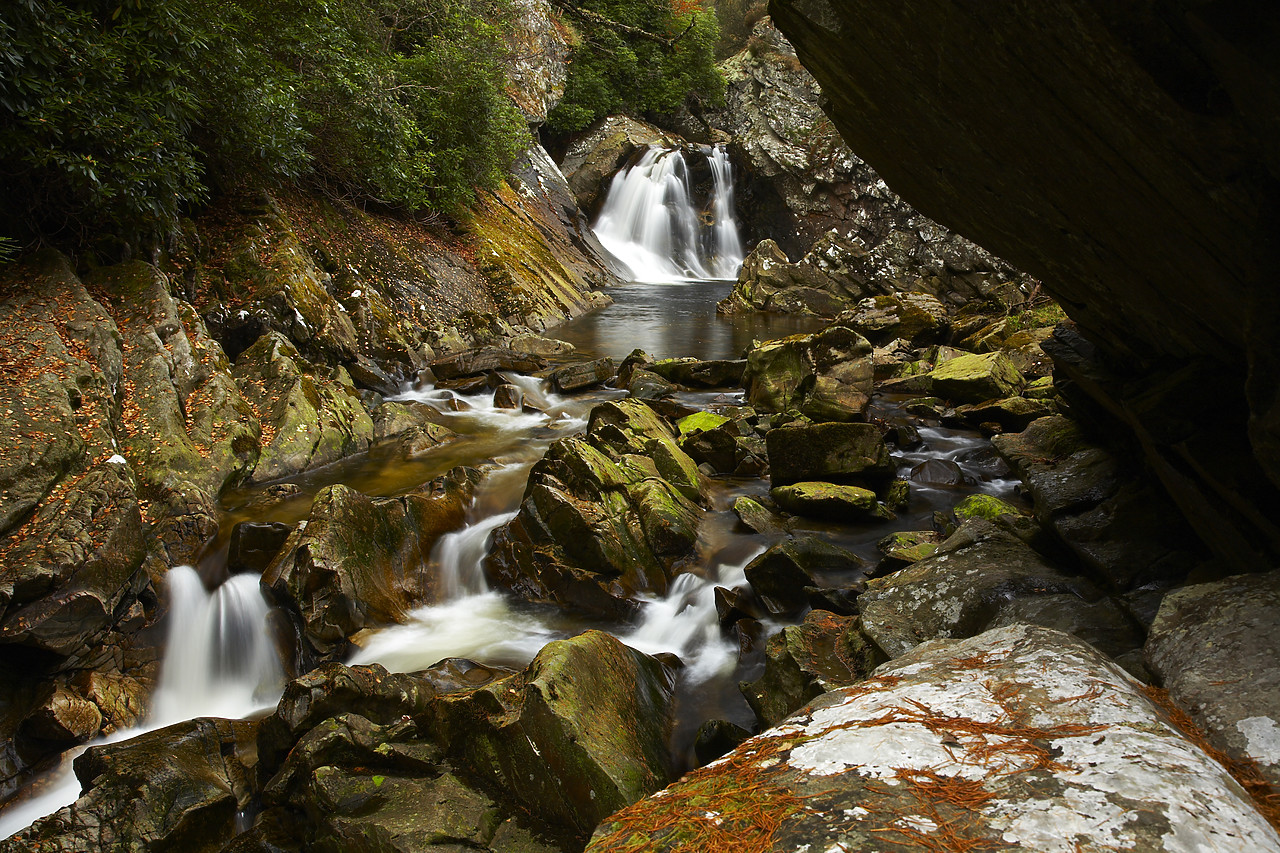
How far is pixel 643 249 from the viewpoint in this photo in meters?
33.9

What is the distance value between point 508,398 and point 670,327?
31.2ft

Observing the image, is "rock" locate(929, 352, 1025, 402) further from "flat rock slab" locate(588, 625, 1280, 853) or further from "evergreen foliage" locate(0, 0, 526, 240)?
"evergreen foliage" locate(0, 0, 526, 240)

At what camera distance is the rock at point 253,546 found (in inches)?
271

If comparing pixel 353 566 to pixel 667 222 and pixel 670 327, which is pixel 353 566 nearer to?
pixel 670 327

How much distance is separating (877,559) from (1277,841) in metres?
5.44

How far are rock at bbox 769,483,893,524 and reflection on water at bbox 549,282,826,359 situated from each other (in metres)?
9.03

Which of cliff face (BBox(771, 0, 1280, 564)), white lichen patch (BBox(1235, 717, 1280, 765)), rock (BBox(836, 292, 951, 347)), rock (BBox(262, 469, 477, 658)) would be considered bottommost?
rock (BBox(262, 469, 477, 658))

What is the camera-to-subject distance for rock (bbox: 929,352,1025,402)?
11.7 meters

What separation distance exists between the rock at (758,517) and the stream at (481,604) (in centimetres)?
15

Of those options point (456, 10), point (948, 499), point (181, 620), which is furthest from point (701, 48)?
point (181, 620)

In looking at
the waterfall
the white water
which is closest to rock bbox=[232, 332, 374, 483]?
the white water

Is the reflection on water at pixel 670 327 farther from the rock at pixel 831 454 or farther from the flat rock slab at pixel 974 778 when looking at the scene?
the flat rock slab at pixel 974 778

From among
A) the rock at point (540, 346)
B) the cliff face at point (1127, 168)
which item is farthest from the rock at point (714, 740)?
the rock at point (540, 346)

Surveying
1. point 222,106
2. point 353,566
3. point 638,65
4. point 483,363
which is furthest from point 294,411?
point 638,65
